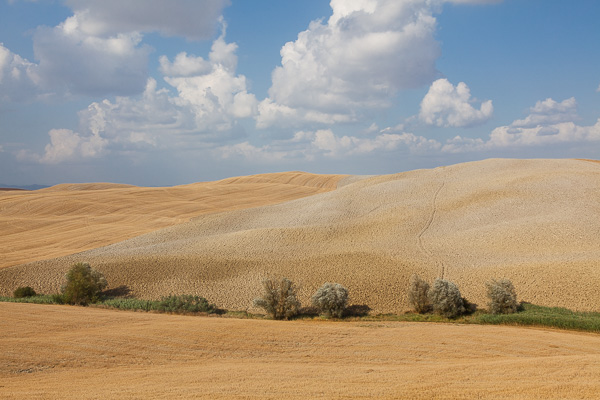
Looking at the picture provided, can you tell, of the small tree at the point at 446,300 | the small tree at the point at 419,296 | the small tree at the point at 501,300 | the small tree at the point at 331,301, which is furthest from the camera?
the small tree at the point at 419,296

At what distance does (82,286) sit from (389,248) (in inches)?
1179

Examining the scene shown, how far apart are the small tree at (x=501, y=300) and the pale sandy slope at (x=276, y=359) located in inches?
169

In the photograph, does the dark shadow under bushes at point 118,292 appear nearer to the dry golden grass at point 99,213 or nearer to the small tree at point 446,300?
the dry golden grass at point 99,213

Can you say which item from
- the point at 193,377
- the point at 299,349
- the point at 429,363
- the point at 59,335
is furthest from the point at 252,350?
the point at 59,335

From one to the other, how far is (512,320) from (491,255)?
15543 mm

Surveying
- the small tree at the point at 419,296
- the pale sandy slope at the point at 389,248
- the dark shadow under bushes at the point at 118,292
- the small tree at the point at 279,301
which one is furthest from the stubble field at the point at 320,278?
the small tree at the point at 279,301

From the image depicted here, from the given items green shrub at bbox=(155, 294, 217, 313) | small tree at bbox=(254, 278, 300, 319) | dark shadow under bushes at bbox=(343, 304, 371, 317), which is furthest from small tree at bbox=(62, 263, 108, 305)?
dark shadow under bushes at bbox=(343, 304, 371, 317)

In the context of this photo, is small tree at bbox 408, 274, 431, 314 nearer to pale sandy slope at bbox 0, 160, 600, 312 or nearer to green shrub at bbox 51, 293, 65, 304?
pale sandy slope at bbox 0, 160, 600, 312

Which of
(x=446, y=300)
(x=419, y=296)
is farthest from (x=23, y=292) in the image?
(x=446, y=300)

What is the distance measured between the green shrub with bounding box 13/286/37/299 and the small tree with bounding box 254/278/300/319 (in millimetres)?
20773

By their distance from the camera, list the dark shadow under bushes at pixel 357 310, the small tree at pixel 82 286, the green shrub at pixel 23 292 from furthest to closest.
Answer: the green shrub at pixel 23 292, the small tree at pixel 82 286, the dark shadow under bushes at pixel 357 310

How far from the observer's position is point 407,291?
3631 cm

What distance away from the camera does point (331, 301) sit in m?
34.0

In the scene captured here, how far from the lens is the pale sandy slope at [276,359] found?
48.4ft
